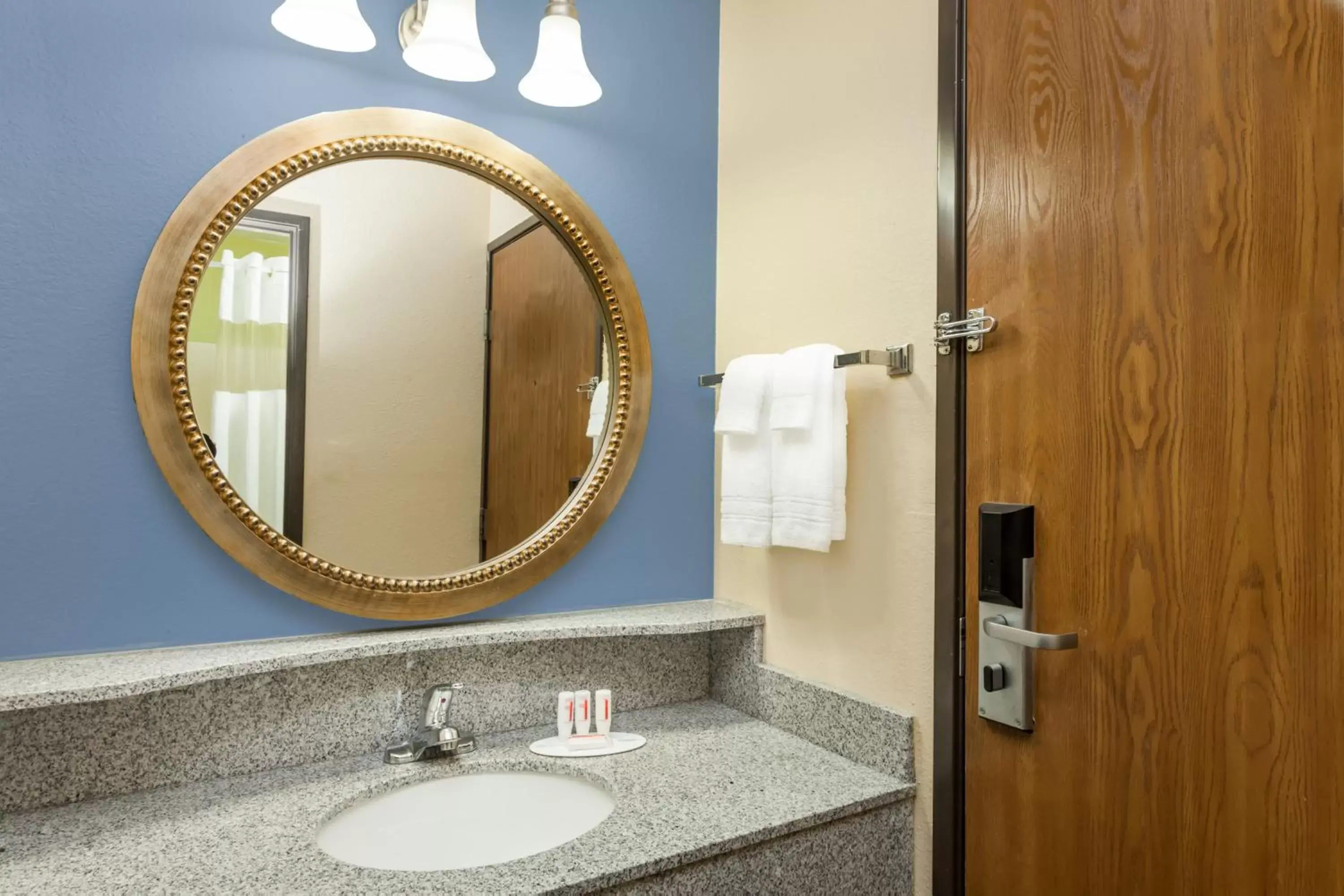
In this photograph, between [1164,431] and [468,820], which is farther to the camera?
[468,820]

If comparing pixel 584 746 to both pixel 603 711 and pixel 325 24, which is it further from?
pixel 325 24

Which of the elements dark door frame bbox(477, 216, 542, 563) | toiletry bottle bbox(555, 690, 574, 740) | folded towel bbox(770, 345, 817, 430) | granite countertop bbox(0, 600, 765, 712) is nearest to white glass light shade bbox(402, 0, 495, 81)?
dark door frame bbox(477, 216, 542, 563)

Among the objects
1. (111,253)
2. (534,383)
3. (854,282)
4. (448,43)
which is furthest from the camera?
(534,383)

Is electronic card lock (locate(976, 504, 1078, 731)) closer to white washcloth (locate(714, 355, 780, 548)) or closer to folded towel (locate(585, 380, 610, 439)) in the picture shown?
white washcloth (locate(714, 355, 780, 548))

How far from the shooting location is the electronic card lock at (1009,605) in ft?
3.51

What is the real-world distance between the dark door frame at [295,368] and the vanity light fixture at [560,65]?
1.53ft

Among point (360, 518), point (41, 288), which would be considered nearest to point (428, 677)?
point (360, 518)

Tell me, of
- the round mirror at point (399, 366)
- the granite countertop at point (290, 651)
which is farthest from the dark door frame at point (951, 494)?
the round mirror at point (399, 366)

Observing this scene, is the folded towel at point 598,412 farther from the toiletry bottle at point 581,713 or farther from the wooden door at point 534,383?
the toiletry bottle at point 581,713

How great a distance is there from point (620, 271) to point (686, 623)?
70cm

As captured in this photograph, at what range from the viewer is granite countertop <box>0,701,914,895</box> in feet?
3.10

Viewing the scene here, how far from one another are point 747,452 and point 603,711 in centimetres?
52

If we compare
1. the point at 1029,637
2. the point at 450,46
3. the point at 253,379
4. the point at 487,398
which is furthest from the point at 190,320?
the point at 1029,637

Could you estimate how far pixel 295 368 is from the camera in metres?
1.31
